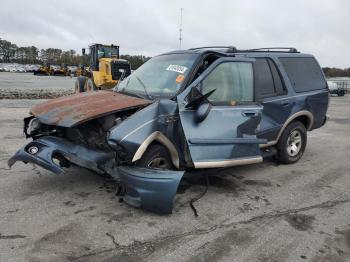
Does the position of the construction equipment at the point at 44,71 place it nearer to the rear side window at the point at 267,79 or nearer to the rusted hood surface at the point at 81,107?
the rear side window at the point at 267,79

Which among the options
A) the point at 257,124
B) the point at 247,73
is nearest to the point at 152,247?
the point at 257,124

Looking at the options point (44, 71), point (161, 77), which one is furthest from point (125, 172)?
point (44, 71)

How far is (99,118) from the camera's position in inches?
188

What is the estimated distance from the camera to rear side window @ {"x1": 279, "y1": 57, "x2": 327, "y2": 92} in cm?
691

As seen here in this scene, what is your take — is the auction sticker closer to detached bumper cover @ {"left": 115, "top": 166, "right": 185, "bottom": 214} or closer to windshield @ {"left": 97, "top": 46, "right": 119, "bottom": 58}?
detached bumper cover @ {"left": 115, "top": 166, "right": 185, "bottom": 214}

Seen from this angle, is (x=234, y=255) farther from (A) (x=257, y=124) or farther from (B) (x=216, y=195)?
(A) (x=257, y=124)

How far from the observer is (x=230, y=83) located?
560cm

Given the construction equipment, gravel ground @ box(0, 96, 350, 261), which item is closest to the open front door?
gravel ground @ box(0, 96, 350, 261)

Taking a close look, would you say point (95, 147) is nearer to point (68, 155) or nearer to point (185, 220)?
point (68, 155)

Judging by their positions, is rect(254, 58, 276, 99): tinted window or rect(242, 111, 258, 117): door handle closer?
rect(242, 111, 258, 117): door handle

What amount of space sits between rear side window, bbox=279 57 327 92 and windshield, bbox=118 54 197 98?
219 centimetres

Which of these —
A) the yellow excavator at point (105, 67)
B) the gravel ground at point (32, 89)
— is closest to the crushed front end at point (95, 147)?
the yellow excavator at point (105, 67)

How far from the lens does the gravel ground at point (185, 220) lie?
11.9 feet

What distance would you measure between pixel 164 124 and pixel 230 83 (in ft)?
4.69
